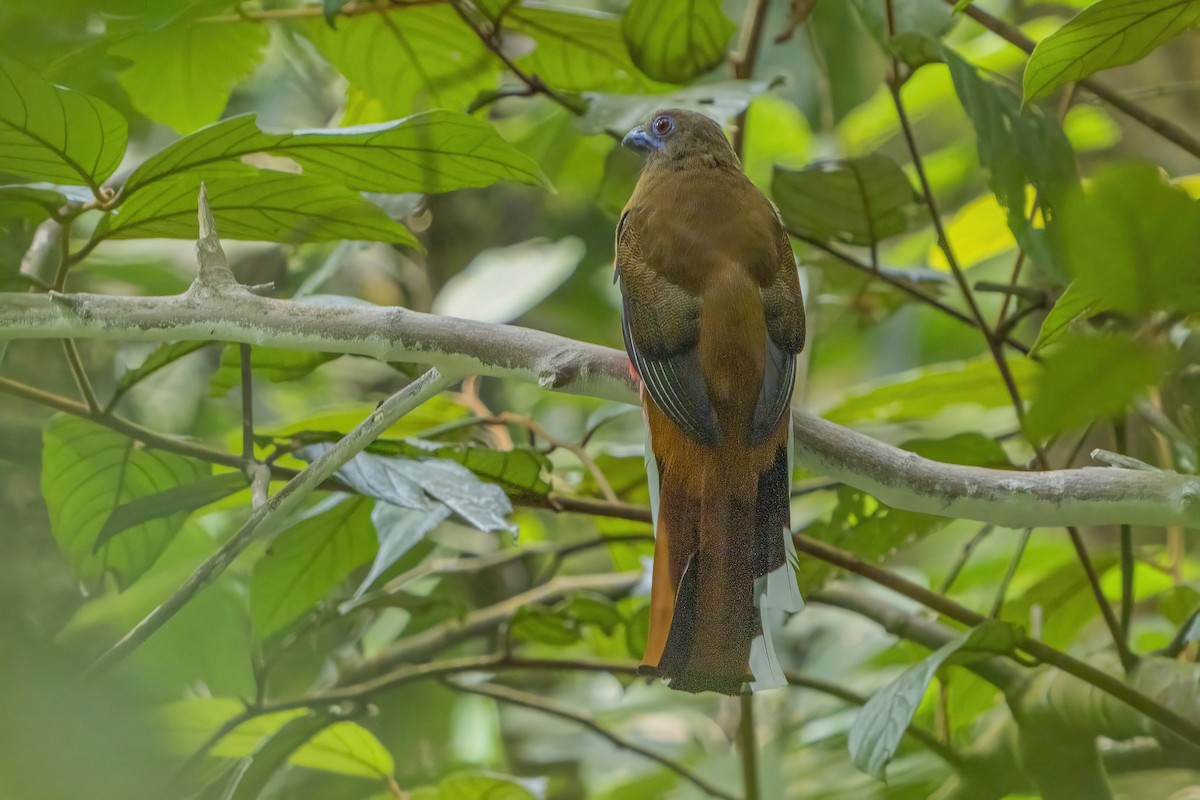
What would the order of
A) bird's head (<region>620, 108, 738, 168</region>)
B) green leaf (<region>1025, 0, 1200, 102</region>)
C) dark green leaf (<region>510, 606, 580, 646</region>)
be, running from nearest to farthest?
green leaf (<region>1025, 0, 1200, 102</region>) < dark green leaf (<region>510, 606, 580, 646</region>) < bird's head (<region>620, 108, 738, 168</region>)

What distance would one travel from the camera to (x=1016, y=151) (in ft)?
3.98

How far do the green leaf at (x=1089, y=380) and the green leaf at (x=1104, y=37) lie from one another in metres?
0.66

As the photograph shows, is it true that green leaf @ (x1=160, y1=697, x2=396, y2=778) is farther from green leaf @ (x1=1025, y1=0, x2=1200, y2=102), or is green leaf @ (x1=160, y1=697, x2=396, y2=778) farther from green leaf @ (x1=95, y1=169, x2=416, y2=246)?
green leaf @ (x1=1025, y1=0, x2=1200, y2=102)

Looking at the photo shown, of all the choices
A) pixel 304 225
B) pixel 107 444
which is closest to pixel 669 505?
pixel 304 225

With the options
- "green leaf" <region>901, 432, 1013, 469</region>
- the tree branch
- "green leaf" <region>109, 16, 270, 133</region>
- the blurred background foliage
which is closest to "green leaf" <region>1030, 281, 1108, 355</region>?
the blurred background foliage

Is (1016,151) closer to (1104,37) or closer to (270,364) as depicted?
(1104,37)

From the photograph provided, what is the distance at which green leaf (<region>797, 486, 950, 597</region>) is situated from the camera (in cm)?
134

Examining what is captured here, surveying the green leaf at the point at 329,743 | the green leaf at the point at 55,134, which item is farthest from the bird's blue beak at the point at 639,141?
the green leaf at the point at 329,743

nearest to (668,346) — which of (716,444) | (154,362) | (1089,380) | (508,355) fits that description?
(716,444)

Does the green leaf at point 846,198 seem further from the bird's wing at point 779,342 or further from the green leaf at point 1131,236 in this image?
the green leaf at point 1131,236

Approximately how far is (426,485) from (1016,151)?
72cm

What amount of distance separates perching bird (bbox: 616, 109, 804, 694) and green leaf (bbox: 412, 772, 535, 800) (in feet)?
0.92

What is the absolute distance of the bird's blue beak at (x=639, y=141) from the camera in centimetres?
164

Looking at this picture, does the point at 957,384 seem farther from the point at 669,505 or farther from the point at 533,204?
the point at 533,204
